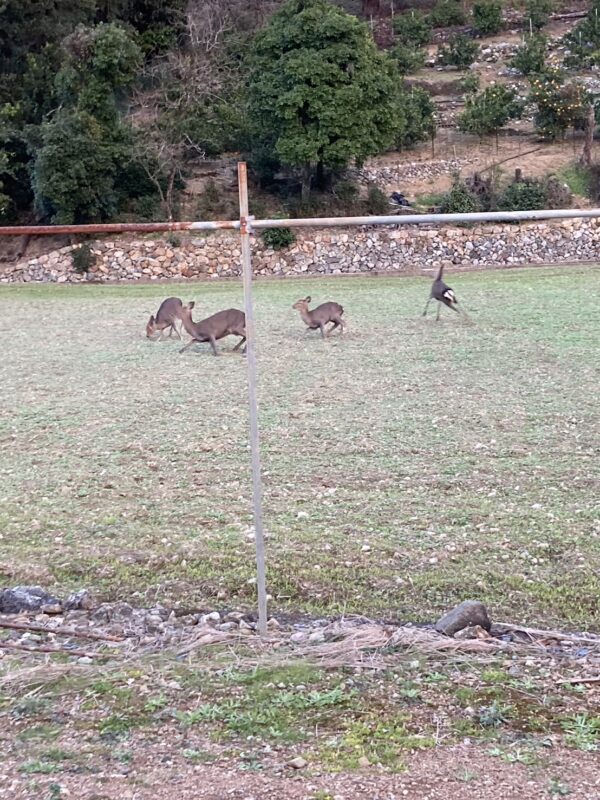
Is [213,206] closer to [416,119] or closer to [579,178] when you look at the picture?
[416,119]

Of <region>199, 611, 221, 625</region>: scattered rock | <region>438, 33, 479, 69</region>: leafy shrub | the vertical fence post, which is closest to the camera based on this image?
the vertical fence post

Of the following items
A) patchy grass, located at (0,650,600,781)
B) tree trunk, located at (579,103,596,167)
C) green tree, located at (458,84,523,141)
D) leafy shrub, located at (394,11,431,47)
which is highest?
leafy shrub, located at (394,11,431,47)

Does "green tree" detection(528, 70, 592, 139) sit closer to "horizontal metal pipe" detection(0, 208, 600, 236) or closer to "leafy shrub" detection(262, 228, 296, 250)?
"leafy shrub" detection(262, 228, 296, 250)

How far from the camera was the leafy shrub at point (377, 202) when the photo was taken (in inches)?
934

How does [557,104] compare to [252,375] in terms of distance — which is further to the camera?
[557,104]

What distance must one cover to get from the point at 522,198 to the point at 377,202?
350 centimetres

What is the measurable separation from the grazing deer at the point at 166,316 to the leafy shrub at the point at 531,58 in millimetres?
21141

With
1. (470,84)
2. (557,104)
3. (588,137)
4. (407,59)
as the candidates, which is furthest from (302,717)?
(407,59)

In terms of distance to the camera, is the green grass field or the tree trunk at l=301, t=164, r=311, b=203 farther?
the tree trunk at l=301, t=164, r=311, b=203

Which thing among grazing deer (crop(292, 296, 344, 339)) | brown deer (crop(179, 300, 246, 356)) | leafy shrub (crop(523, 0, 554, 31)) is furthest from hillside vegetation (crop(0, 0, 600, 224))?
brown deer (crop(179, 300, 246, 356))

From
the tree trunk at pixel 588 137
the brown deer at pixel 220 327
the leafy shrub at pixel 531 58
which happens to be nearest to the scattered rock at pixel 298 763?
the brown deer at pixel 220 327

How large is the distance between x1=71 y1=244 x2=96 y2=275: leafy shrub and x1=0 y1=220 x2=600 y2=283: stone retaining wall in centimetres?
12

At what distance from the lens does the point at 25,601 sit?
451 centimetres

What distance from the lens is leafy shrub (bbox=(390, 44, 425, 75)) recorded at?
3102 centimetres
